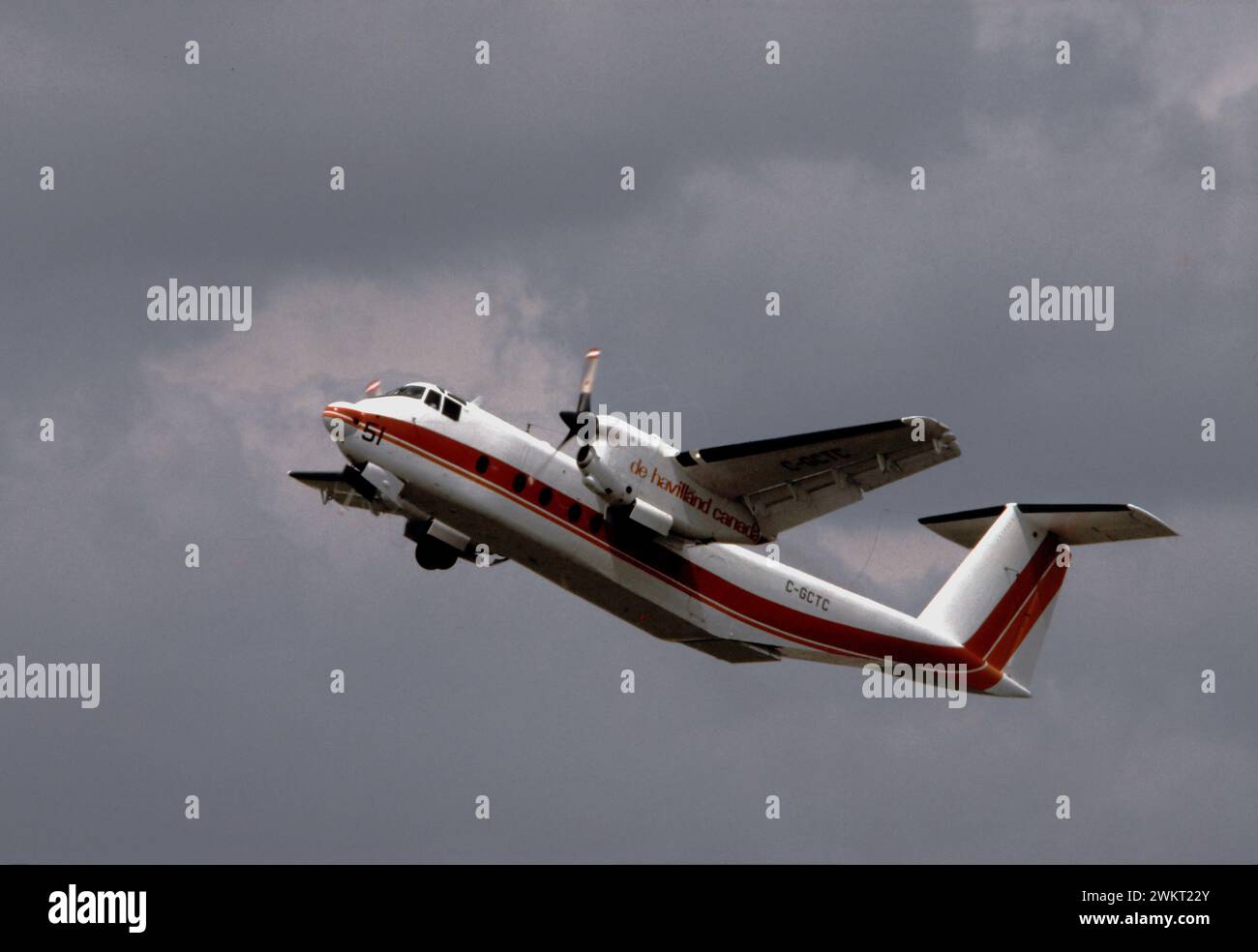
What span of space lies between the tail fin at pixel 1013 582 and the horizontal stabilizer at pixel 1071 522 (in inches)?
0.7

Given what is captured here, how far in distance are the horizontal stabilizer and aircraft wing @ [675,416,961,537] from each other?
4958 mm

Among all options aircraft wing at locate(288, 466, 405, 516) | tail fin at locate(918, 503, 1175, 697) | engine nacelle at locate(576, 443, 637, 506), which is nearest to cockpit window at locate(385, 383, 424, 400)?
engine nacelle at locate(576, 443, 637, 506)

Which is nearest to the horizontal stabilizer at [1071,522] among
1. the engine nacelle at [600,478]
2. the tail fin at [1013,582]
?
the tail fin at [1013,582]

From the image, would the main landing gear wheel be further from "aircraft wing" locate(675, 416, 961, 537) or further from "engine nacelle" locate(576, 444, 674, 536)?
"aircraft wing" locate(675, 416, 961, 537)

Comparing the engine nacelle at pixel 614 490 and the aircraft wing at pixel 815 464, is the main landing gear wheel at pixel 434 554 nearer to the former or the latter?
the engine nacelle at pixel 614 490

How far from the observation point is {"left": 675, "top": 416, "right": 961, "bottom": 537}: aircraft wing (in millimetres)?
40469

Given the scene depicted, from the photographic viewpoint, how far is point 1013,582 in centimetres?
4666

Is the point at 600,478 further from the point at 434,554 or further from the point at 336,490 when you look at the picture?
the point at 336,490

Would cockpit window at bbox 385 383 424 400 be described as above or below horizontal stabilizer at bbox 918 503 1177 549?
above

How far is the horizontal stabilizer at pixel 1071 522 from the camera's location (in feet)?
145
